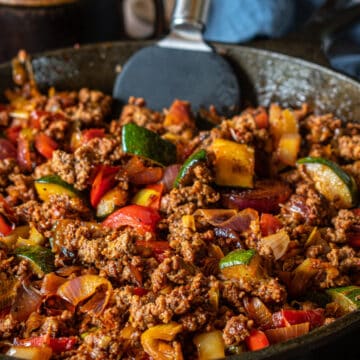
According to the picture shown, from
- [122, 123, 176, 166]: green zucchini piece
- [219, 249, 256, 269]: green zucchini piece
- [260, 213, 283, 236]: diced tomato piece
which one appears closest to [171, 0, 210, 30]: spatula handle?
[122, 123, 176, 166]: green zucchini piece

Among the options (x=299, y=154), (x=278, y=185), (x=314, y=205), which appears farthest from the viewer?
(x=299, y=154)

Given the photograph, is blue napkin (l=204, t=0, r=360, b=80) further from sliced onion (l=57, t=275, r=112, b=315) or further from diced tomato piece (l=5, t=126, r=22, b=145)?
sliced onion (l=57, t=275, r=112, b=315)

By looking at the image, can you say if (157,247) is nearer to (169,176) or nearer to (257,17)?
(169,176)

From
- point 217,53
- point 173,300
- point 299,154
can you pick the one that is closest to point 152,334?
point 173,300

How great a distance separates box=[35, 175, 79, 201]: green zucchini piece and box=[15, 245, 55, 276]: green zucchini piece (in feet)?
1.03

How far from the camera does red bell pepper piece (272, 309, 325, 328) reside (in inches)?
80.9

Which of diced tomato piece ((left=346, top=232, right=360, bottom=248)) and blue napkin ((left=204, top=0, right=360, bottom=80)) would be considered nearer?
diced tomato piece ((left=346, top=232, right=360, bottom=248))

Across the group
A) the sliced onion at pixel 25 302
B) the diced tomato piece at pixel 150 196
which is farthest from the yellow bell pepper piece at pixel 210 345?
the diced tomato piece at pixel 150 196

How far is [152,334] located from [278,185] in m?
1.05

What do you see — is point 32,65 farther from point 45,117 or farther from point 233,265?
point 233,265

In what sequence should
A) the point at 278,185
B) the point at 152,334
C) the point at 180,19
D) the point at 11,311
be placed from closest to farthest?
the point at 152,334, the point at 11,311, the point at 278,185, the point at 180,19

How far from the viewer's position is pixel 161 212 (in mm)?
2602

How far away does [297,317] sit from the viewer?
6.76 ft

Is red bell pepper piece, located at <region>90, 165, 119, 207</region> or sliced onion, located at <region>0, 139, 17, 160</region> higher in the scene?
red bell pepper piece, located at <region>90, 165, 119, 207</region>
